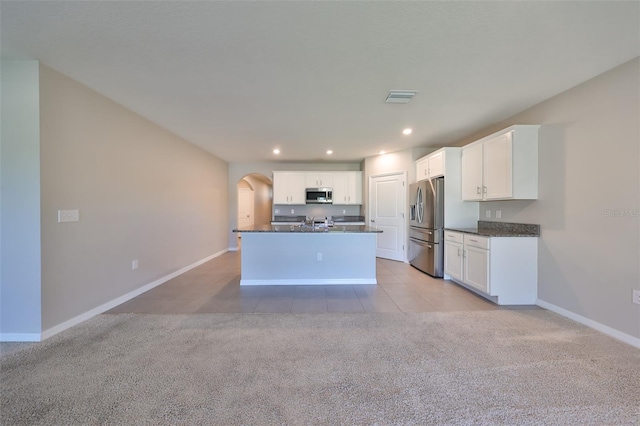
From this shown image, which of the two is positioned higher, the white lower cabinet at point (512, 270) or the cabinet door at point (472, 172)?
the cabinet door at point (472, 172)

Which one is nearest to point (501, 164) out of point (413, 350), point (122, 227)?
point (413, 350)

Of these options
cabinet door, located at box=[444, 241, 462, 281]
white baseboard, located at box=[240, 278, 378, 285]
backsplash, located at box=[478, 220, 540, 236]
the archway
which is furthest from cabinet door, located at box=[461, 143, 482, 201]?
the archway

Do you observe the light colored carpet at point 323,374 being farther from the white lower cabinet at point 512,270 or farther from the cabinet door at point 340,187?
the cabinet door at point 340,187

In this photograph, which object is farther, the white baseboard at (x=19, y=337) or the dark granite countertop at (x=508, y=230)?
the dark granite countertop at (x=508, y=230)

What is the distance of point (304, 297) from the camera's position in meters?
3.20

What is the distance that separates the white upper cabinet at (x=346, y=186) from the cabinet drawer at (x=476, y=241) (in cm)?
323

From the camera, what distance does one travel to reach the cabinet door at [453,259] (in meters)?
3.59

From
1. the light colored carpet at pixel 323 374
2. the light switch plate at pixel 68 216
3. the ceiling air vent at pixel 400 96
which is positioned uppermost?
the ceiling air vent at pixel 400 96

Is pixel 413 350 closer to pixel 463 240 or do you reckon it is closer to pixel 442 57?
pixel 463 240

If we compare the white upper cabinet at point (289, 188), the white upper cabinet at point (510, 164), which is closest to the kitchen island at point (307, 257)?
the white upper cabinet at point (510, 164)

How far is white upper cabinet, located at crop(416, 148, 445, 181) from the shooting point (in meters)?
4.08

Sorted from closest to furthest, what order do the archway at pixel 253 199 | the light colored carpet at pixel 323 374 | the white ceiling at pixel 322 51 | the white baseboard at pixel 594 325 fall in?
1. the light colored carpet at pixel 323 374
2. the white ceiling at pixel 322 51
3. the white baseboard at pixel 594 325
4. the archway at pixel 253 199

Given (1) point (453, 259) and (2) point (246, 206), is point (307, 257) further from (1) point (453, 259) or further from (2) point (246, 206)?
(2) point (246, 206)

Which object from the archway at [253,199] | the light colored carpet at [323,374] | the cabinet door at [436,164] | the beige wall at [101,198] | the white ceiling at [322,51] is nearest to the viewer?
the light colored carpet at [323,374]
